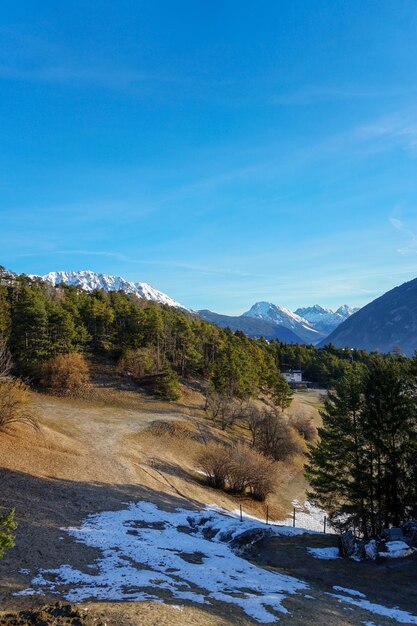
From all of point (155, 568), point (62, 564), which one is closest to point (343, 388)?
point (155, 568)

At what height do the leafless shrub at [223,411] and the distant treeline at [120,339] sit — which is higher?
the distant treeline at [120,339]

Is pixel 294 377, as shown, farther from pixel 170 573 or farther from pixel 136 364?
pixel 170 573

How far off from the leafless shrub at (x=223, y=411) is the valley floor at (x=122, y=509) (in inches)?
349

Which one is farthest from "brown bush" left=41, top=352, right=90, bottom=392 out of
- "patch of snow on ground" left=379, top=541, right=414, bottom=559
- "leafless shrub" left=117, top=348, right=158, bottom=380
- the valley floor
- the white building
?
the white building

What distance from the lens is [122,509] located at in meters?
22.3

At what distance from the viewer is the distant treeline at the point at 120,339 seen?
55.9 metres

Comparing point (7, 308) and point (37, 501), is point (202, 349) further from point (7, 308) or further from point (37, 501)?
point (37, 501)

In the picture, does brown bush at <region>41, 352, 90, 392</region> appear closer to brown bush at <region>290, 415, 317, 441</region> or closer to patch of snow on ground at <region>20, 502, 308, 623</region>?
brown bush at <region>290, 415, 317, 441</region>

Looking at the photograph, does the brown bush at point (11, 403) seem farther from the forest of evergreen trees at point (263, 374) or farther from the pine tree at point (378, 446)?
the pine tree at point (378, 446)

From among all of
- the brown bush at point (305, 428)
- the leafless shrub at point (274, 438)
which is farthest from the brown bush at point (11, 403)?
the brown bush at point (305, 428)

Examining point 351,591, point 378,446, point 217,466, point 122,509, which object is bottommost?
point 217,466

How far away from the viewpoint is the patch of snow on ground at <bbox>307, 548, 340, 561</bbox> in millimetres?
20547

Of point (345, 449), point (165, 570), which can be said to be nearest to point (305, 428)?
point (345, 449)

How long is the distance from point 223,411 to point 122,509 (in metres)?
33.5
